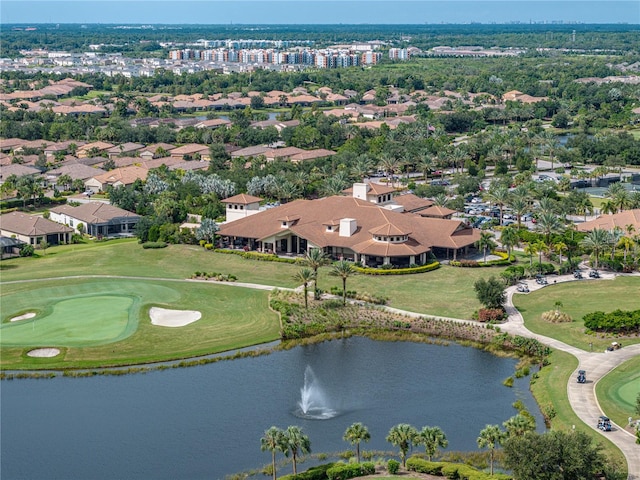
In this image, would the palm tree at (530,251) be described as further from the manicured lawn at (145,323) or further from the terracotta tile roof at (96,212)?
the terracotta tile roof at (96,212)

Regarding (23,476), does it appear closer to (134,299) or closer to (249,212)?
(134,299)

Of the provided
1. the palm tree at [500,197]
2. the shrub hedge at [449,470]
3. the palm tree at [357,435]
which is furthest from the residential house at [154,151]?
the shrub hedge at [449,470]

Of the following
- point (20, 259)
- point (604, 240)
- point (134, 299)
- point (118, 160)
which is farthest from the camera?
point (118, 160)

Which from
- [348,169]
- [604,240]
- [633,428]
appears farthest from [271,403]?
[348,169]

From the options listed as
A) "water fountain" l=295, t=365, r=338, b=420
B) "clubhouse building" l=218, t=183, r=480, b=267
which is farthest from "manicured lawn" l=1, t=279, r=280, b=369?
"clubhouse building" l=218, t=183, r=480, b=267

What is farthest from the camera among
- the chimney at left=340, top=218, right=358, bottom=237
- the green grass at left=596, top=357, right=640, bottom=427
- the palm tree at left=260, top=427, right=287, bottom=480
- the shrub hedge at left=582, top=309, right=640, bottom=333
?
the chimney at left=340, top=218, right=358, bottom=237

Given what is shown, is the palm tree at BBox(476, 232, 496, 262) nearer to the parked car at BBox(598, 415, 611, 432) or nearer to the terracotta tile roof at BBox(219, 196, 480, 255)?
the terracotta tile roof at BBox(219, 196, 480, 255)

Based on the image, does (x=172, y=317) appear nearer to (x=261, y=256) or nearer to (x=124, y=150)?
(x=261, y=256)
